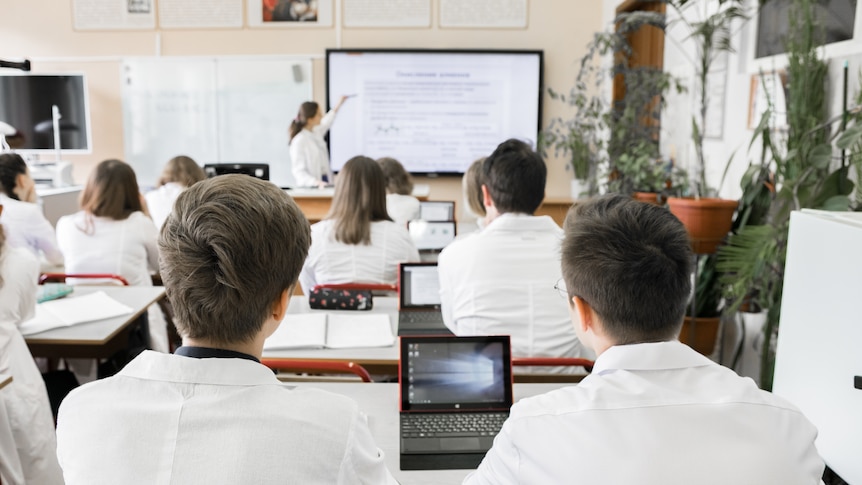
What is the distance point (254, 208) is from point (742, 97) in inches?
133

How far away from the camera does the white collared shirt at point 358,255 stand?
3.25 meters

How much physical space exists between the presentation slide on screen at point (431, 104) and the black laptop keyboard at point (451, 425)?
18.5ft

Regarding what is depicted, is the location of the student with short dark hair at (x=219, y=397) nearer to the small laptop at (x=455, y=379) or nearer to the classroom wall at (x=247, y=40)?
the small laptop at (x=455, y=379)

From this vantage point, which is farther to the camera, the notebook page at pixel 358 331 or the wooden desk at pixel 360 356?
the notebook page at pixel 358 331

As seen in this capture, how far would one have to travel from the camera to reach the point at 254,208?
1.05m

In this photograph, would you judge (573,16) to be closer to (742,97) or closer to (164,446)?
(742,97)

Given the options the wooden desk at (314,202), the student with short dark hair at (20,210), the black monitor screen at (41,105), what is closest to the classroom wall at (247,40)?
the black monitor screen at (41,105)

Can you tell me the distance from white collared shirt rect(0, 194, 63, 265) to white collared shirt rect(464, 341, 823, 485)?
3340mm

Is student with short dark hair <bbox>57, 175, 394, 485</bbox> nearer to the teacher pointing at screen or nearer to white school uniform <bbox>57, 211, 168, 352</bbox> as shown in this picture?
white school uniform <bbox>57, 211, 168, 352</bbox>

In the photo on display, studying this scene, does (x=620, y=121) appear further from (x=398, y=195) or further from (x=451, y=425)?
(x=451, y=425)

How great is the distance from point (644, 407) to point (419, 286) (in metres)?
1.81

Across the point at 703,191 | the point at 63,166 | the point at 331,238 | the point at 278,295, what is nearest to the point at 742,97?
the point at 703,191

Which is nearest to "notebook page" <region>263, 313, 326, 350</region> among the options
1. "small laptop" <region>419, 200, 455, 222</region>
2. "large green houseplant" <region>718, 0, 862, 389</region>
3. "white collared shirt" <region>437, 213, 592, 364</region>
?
"white collared shirt" <region>437, 213, 592, 364</region>

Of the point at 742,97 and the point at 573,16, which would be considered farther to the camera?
the point at 573,16
